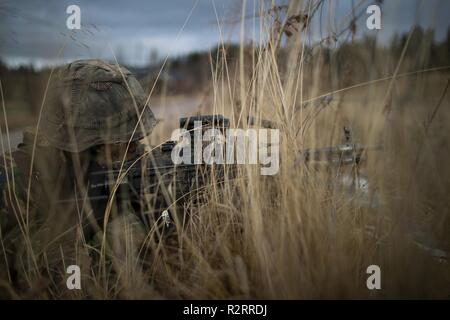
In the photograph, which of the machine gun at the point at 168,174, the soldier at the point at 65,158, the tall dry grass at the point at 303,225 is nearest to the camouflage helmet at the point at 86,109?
the soldier at the point at 65,158

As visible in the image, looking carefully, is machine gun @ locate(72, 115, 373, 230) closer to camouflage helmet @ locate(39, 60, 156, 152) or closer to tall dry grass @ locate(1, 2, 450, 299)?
tall dry grass @ locate(1, 2, 450, 299)

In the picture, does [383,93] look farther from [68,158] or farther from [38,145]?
[38,145]

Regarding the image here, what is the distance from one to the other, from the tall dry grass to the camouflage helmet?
1.52 feet

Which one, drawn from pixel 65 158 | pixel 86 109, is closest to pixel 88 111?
pixel 86 109

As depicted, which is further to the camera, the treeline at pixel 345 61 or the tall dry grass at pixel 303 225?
the treeline at pixel 345 61

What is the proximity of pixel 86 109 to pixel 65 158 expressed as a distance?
11.2 inches

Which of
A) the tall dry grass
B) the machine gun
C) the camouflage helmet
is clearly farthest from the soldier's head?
the tall dry grass

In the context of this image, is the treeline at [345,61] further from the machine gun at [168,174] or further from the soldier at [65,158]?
the machine gun at [168,174]

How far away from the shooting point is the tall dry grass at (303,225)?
59.7 inches

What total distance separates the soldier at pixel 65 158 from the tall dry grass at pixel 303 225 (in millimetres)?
62

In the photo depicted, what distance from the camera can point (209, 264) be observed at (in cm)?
172

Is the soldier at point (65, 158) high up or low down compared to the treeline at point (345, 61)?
down

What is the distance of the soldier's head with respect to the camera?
84.0 inches
